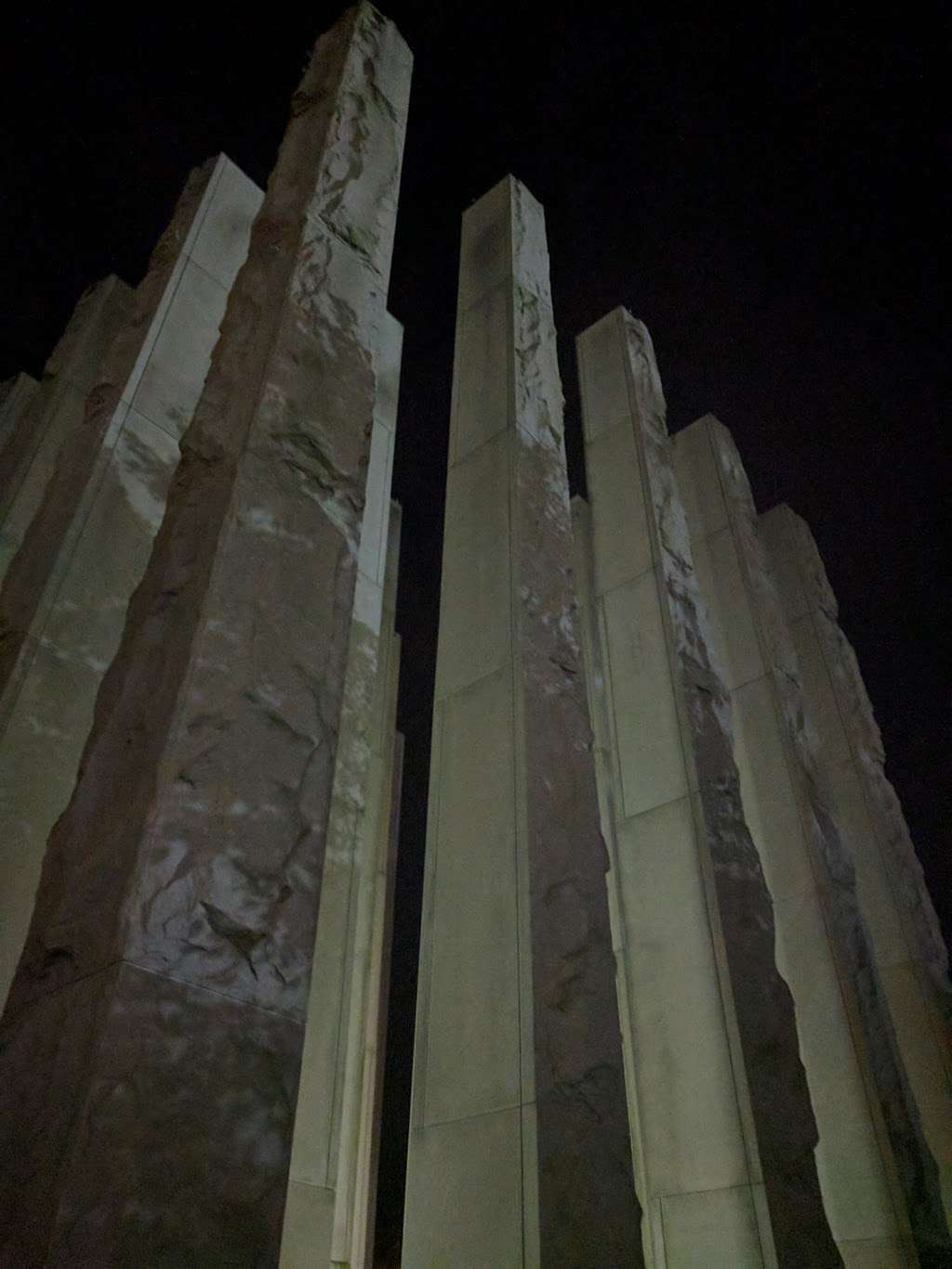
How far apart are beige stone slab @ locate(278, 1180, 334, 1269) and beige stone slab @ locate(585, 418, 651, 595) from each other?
14.0 ft

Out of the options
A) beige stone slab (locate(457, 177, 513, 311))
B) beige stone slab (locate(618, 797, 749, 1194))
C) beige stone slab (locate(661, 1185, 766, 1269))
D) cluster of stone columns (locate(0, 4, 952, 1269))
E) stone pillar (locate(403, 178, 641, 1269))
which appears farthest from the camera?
beige stone slab (locate(457, 177, 513, 311))

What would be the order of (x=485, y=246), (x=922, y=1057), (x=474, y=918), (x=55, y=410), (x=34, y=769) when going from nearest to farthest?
1. (x=34, y=769)
2. (x=474, y=918)
3. (x=55, y=410)
4. (x=485, y=246)
5. (x=922, y=1057)

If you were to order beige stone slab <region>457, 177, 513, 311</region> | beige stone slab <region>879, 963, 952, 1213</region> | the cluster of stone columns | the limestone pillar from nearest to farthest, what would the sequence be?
1. the cluster of stone columns
2. beige stone slab <region>457, 177, 513, 311</region>
3. beige stone slab <region>879, 963, 952, 1213</region>
4. the limestone pillar

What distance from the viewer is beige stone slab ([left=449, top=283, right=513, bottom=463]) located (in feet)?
18.5

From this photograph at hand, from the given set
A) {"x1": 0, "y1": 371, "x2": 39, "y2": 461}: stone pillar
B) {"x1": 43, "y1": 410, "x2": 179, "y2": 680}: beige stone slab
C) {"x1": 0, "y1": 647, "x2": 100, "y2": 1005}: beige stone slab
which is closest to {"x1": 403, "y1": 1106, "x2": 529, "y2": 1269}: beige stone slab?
{"x1": 0, "y1": 647, "x2": 100, "y2": 1005}: beige stone slab

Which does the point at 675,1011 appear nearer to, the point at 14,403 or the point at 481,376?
the point at 481,376

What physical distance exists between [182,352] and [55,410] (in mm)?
1931

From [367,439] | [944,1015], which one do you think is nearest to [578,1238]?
[367,439]

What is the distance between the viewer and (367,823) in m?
7.33

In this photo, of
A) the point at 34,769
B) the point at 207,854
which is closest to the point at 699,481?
the point at 34,769

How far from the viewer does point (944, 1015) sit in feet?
25.6

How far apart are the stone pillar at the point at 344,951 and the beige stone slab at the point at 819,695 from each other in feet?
14.6

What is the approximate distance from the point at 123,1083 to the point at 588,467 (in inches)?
237

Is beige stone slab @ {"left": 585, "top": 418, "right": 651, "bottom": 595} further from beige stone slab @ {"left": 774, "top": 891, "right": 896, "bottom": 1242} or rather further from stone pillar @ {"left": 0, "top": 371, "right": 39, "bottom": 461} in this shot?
stone pillar @ {"left": 0, "top": 371, "right": 39, "bottom": 461}
